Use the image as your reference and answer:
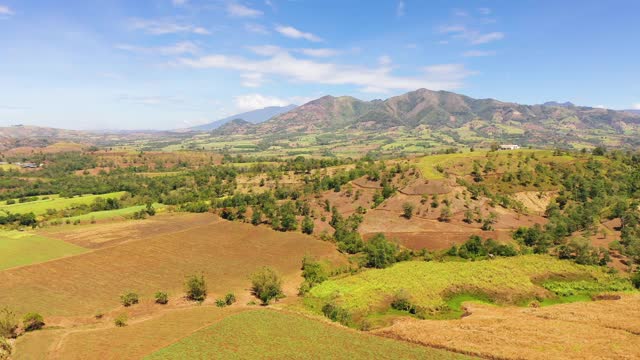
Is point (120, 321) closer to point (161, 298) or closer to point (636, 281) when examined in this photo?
point (161, 298)

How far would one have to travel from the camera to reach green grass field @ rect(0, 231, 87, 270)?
8325cm

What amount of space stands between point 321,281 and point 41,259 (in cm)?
6257

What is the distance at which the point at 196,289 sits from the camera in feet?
226

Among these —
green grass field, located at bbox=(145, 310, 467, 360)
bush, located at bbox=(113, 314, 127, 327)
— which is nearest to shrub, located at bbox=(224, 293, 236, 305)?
green grass field, located at bbox=(145, 310, 467, 360)

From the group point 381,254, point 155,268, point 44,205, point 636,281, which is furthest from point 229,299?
point 44,205

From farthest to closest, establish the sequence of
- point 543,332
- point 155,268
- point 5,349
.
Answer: point 155,268
point 543,332
point 5,349

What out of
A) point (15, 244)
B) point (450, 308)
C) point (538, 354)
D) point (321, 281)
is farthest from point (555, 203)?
point (15, 244)

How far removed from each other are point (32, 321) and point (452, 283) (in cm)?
7130

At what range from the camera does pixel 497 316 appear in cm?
5766

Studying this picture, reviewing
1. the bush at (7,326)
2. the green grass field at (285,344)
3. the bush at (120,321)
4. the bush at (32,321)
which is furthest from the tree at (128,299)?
the green grass field at (285,344)

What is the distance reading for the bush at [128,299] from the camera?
65812 millimetres

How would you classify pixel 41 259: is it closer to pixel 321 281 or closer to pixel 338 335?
pixel 321 281

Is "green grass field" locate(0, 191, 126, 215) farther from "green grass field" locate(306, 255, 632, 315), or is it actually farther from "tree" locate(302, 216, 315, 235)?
"green grass field" locate(306, 255, 632, 315)

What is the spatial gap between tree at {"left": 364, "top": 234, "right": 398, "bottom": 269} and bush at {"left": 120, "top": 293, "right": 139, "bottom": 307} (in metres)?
50.2
